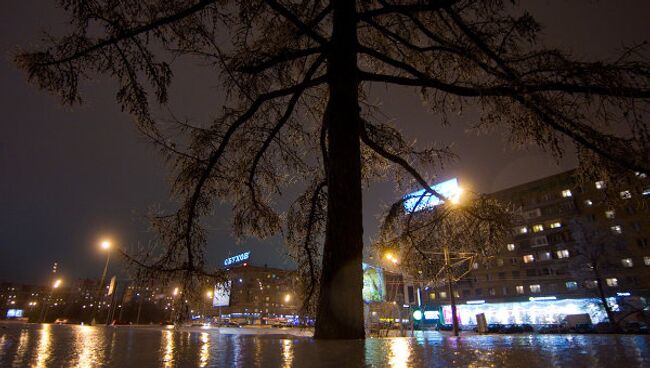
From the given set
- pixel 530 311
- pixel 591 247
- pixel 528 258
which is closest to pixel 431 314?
pixel 530 311

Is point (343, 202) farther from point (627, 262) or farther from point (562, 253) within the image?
point (562, 253)

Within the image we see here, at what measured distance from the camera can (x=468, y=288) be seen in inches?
2472

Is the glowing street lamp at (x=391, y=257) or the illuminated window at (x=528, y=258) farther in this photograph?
the illuminated window at (x=528, y=258)

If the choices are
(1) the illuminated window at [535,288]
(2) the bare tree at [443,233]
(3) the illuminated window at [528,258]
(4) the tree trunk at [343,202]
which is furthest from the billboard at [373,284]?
(3) the illuminated window at [528,258]

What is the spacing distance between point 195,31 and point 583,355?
372cm

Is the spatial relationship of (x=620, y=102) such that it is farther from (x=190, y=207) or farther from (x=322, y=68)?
(x=190, y=207)

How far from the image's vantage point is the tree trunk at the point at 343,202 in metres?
2.51

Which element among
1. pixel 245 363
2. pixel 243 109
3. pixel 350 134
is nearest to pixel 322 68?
pixel 243 109

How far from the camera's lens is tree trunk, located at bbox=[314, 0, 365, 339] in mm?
2514

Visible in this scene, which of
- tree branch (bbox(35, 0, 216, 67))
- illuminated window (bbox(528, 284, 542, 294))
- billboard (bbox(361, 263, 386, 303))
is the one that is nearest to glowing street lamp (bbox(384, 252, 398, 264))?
tree branch (bbox(35, 0, 216, 67))

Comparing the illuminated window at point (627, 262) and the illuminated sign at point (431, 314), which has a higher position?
the illuminated window at point (627, 262)

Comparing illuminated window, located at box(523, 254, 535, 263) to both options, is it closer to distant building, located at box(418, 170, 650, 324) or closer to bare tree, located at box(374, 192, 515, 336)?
distant building, located at box(418, 170, 650, 324)

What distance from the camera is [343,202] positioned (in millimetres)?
2855

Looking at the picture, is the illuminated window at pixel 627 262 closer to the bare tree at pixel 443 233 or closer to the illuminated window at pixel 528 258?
the illuminated window at pixel 528 258
